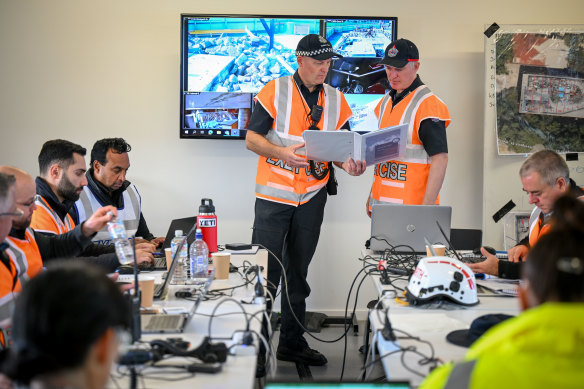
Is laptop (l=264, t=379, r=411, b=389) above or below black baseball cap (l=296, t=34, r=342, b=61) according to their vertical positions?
below

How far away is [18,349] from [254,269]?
179 centimetres

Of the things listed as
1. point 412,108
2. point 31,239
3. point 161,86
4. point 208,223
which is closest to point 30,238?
point 31,239

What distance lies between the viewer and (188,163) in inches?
182

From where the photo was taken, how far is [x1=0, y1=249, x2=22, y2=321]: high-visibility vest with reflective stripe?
190cm

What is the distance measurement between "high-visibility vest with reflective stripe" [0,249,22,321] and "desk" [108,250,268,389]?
18.8 inches

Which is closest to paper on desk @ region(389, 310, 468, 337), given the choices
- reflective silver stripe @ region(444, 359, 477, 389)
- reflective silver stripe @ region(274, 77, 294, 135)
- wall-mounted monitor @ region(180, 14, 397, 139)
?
reflective silver stripe @ region(444, 359, 477, 389)

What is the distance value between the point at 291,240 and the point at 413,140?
0.96 meters

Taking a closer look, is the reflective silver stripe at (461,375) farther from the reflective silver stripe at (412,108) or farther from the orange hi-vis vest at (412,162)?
the reflective silver stripe at (412,108)

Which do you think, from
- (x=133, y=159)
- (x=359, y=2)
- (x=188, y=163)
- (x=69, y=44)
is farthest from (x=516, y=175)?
(x=69, y=44)

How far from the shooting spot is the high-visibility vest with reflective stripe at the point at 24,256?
2100 mm

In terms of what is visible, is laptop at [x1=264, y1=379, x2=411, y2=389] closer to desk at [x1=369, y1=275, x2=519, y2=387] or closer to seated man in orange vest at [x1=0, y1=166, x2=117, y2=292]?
desk at [x1=369, y1=275, x2=519, y2=387]

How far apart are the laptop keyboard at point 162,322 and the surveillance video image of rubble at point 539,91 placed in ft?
10.5

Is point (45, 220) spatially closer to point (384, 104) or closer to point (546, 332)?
point (384, 104)

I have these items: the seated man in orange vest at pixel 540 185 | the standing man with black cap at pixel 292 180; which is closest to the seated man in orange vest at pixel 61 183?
the standing man with black cap at pixel 292 180
